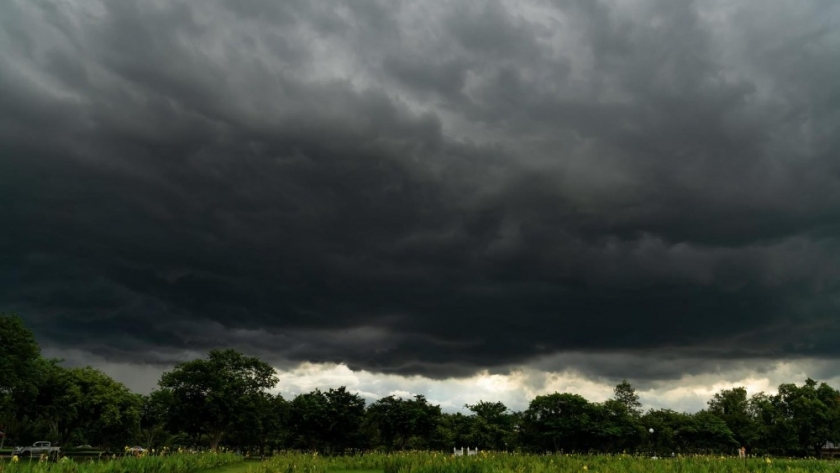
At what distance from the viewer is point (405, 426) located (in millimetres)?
74375

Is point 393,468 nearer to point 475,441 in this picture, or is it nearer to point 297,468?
point 297,468

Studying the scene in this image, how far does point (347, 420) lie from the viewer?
70.0 meters

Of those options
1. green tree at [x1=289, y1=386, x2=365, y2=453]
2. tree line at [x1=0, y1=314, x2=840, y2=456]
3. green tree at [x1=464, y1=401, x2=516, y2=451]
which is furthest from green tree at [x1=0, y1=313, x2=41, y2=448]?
green tree at [x1=464, y1=401, x2=516, y2=451]

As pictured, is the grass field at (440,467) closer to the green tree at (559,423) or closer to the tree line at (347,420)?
the tree line at (347,420)

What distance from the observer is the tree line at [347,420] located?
62656 millimetres

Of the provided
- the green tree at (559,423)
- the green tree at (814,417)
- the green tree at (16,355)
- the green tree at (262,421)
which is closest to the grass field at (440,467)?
the green tree at (16,355)

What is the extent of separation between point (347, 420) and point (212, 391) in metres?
16.9

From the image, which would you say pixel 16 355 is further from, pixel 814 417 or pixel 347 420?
pixel 814 417

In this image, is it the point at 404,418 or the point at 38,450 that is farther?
the point at 404,418

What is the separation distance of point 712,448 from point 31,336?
8641 centimetres

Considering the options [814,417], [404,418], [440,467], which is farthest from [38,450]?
[814,417]

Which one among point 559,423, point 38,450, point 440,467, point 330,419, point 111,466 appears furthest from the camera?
point 559,423

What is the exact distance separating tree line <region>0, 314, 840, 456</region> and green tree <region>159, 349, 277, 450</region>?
4.7 inches

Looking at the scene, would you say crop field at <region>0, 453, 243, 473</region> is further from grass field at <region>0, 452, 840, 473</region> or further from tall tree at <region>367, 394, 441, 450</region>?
tall tree at <region>367, 394, 441, 450</region>
